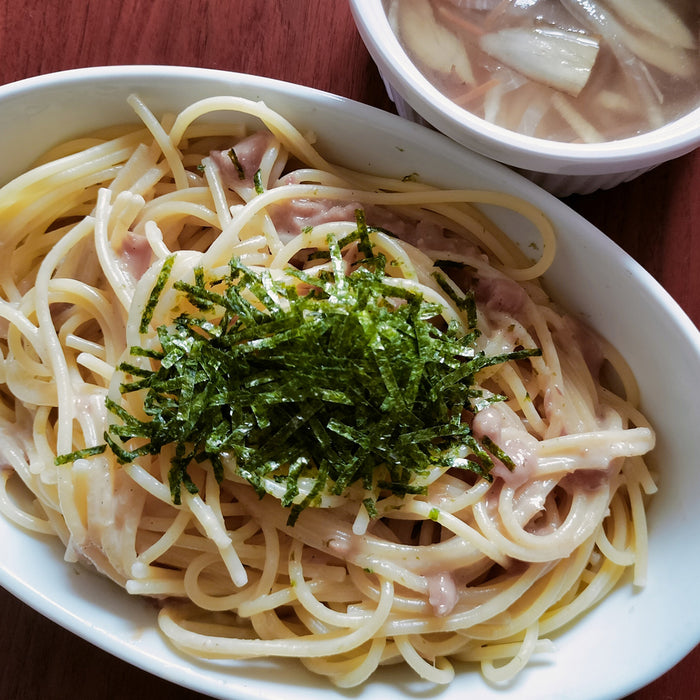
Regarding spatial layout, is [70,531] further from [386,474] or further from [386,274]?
[386,274]

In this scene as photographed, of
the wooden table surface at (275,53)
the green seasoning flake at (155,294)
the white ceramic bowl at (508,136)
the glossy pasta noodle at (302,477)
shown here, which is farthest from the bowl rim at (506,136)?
the green seasoning flake at (155,294)

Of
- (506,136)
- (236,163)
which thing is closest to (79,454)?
(236,163)

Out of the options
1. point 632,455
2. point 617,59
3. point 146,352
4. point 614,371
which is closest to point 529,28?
point 617,59

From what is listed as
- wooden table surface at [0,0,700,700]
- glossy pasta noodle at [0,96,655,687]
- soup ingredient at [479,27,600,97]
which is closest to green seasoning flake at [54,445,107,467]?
glossy pasta noodle at [0,96,655,687]

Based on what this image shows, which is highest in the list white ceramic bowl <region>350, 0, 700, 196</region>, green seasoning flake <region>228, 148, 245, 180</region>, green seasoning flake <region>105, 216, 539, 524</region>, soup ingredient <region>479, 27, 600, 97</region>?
soup ingredient <region>479, 27, 600, 97</region>

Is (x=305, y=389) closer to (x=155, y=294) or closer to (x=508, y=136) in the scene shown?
(x=155, y=294)

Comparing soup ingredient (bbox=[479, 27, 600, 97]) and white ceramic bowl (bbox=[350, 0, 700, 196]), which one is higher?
soup ingredient (bbox=[479, 27, 600, 97])

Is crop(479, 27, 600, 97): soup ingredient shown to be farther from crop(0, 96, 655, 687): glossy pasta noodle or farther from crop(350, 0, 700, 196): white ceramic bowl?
crop(0, 96, 655, 687): glossy pasta noodle

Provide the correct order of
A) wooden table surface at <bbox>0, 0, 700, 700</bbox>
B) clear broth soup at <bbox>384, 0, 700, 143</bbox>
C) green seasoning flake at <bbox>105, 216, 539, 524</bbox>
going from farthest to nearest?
wooden table surface at <bbox>0, 0, 700, 700</bbox> < clear broth soup at <bbox>384, 0, 700, 143</bbox> < green seasoning flake at <bbox>105, 216, 539, 524</bbox>
